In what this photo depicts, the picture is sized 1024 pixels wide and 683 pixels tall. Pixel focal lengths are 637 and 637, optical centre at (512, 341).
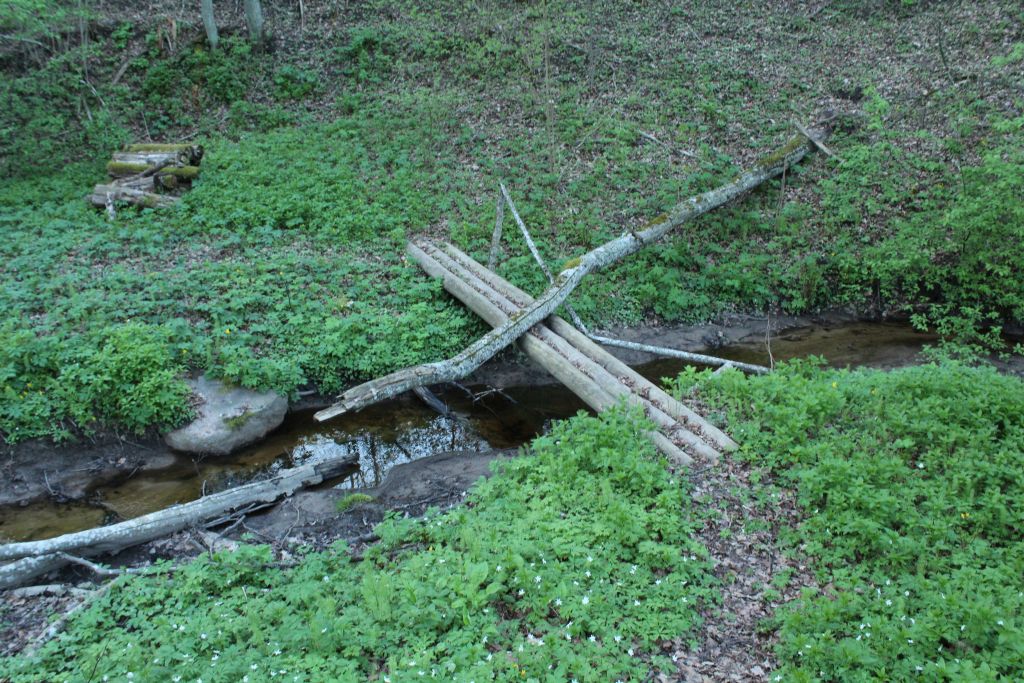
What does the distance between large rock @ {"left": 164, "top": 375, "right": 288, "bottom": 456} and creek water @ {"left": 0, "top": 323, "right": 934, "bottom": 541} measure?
0.17 metres

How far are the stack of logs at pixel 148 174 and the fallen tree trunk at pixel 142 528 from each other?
7926 millimetres

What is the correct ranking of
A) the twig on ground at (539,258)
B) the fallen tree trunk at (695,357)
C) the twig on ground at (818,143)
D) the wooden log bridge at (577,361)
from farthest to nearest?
the twig on ground at (818,143) → the twig on ground at (539,258) → the fallen tree trunk at (695,357) → the wooden log bridge at (577,361)

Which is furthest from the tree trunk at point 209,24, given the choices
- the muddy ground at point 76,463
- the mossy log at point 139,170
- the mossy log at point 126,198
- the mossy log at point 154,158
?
the muddy ground at point 76,463

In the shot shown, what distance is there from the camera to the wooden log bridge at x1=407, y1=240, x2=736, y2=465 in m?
7.17

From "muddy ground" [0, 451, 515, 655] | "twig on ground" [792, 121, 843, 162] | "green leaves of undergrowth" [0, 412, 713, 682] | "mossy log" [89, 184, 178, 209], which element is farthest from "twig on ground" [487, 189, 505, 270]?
"twig on ground" [792, 121, 843, 162]

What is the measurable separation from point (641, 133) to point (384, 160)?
6.16 m

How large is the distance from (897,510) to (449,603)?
4087 mm

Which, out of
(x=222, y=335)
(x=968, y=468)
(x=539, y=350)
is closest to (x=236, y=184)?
(x=222, y=335)

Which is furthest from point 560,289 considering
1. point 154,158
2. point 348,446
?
point 154,158

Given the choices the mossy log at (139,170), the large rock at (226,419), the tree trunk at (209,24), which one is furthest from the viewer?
the tree trunk at (209,24)

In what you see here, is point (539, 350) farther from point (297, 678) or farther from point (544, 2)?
point (544, 2)

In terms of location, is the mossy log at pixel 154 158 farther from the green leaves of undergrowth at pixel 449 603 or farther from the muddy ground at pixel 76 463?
the green leaves of undergrowth at pixel 449 603

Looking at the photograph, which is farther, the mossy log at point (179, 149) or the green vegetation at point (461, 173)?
the mossy log at point (179, 149)

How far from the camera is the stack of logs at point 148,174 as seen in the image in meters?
12.8
